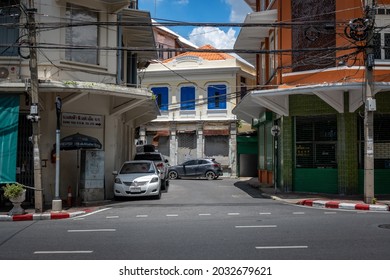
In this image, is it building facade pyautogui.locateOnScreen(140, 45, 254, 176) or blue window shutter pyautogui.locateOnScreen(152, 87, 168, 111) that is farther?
blue window shutter pyautogui.locateOnScreen(152, 87, 168, 111)

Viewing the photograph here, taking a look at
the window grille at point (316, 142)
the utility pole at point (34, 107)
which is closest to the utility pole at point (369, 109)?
the window grille at point (316, 142)

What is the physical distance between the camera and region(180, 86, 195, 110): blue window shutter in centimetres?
3697

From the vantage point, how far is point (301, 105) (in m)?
19.8

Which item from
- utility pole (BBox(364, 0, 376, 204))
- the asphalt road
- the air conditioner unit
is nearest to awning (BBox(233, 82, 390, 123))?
utility pole (BBox(364, 0, 376, 204))

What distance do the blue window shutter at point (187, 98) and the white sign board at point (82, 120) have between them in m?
18.5

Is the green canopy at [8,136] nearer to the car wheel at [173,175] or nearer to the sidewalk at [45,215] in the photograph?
→ the sidewalk at [45,215]

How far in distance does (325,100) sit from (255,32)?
6926 mm

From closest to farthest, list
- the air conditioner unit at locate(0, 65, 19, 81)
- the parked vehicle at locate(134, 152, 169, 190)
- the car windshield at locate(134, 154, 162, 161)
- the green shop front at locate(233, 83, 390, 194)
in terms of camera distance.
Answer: the air conditioner unit at locate(0, 65, 19, 81), the green shop front at locate(233, 83, 390, 194), the parked vehicle at locate(134, 152, 169, 190), the car windshield at locate(134, 154, 162, 161)

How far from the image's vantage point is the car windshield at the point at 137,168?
1898 cm

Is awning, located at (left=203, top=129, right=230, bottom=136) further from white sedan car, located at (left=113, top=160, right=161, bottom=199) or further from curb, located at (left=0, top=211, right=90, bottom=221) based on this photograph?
curb, located at (left=0, top=211, right=90, bottom=221)

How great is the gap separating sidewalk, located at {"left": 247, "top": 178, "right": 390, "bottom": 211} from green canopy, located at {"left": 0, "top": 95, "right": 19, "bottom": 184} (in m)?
10.0

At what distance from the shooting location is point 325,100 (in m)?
18.2

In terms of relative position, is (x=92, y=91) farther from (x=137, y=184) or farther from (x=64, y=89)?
(x=137, y=184)

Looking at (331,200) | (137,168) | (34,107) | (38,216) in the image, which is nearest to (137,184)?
(137,168)
